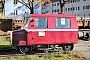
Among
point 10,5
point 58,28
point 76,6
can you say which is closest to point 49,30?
point 58,28

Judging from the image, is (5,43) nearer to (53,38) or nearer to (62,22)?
(53,38)

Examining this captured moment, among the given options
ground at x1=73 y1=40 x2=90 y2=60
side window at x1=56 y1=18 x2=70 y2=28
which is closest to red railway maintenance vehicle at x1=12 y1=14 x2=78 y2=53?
side window at x1=56 y1=18 x2=70 y2=28

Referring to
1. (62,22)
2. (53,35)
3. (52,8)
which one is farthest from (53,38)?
(52,8)

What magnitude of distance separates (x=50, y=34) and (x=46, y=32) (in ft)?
0.84

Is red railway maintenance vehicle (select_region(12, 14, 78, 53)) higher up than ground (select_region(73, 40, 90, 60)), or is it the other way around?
red railway maintenance vehicle (select_region(12, 14, 78, 53))

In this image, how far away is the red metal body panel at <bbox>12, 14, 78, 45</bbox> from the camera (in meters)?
14.6

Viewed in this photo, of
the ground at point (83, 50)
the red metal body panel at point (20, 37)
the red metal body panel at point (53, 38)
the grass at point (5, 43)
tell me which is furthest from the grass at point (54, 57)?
the grass at point (5, 43)

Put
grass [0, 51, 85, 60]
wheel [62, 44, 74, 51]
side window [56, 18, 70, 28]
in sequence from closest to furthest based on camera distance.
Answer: grass [0, 51, 85, 60] < side window [56, 18, 70, 28] < wheel [62, 44, 74, 51]

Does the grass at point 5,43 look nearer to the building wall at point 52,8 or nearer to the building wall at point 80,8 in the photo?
the building wall at point 80,8

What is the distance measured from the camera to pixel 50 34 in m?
14.7

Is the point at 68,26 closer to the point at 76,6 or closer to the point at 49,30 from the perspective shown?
the point at 49,30

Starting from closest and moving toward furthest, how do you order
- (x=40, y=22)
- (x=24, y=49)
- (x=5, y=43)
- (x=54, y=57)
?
(x=54, y=57)
(x=40, y=22)
(x=24, y=49)
(x=5, y=43)

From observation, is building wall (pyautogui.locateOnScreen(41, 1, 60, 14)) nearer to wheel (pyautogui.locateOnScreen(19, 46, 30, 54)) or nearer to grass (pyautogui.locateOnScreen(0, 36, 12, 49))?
grass (pyautogui.locateOnScreen(0, 36, 12, 49))

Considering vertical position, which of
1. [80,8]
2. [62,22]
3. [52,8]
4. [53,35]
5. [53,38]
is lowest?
[53,38]
